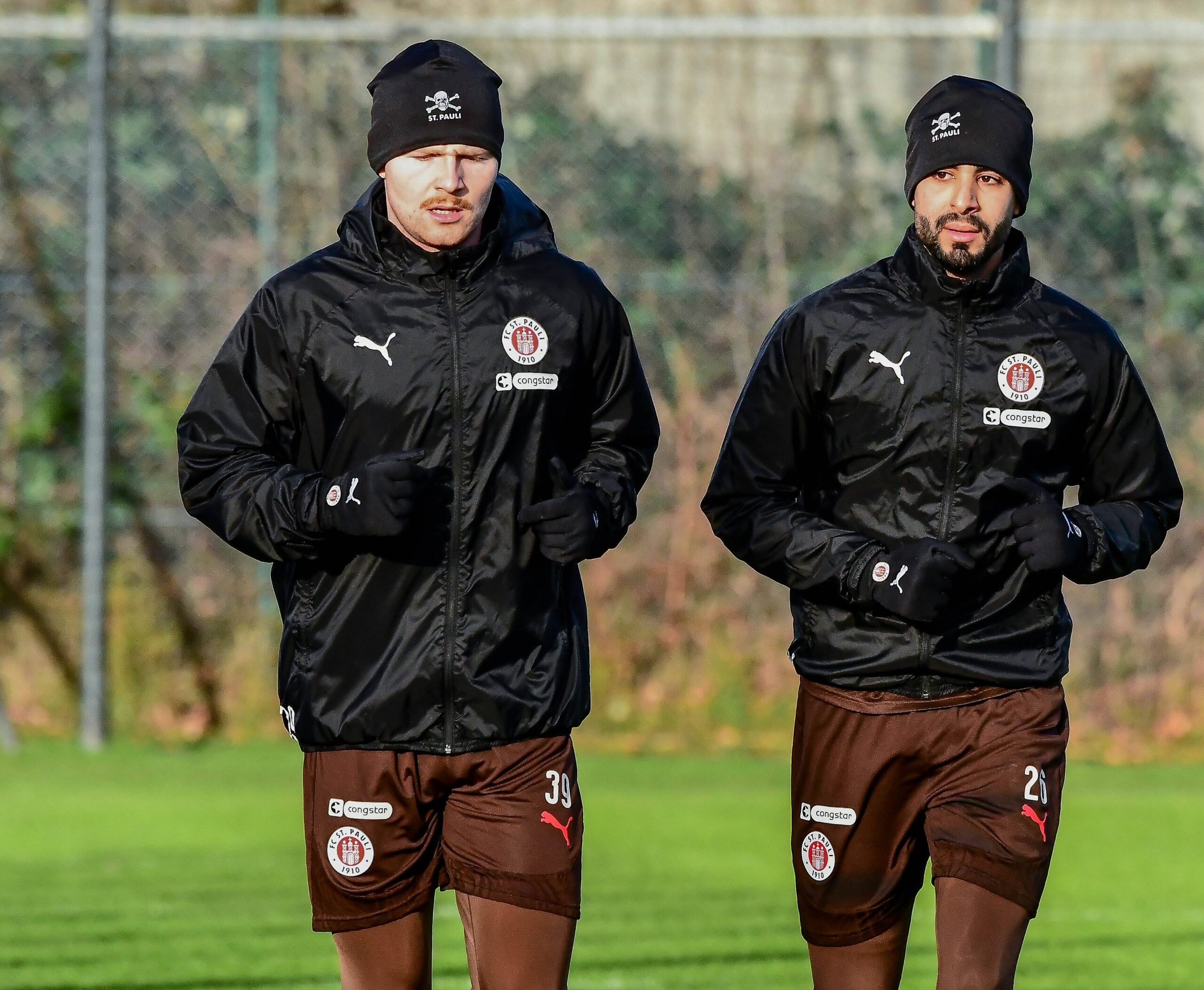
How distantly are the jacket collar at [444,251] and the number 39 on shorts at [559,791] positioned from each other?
3.33ft

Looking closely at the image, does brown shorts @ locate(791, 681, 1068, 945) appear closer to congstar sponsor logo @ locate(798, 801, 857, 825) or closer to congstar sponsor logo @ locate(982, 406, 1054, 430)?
congstar sponsor logo @ locate(798, 801, 857, 825)

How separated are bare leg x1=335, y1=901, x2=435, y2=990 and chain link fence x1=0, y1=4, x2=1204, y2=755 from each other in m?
5.57

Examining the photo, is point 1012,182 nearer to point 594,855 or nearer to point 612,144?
point 594,855

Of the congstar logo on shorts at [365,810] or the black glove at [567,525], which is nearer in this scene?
the black glove at [567,525]

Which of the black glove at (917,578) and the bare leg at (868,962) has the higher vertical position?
the black glove at (917,578)

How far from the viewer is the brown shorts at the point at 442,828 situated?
4.36m

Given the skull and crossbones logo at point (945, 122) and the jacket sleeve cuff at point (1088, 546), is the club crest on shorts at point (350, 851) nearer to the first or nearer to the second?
the jacket sleeve cuff at point (1088, 546)

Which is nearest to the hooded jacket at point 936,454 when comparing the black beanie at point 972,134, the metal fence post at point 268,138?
the black beanie at point 972,134

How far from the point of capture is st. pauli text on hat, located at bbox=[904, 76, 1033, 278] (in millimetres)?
4488

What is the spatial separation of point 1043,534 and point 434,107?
1.49 m

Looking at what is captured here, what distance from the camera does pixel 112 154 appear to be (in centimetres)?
995

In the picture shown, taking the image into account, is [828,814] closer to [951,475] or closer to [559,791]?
[559,791]

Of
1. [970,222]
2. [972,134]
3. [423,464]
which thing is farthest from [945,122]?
[423,464]

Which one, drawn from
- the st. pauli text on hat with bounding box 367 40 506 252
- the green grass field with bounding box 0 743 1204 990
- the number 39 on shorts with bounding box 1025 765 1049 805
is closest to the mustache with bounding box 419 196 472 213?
the st. pauli text on hat with bounding box 367 40 506 252
